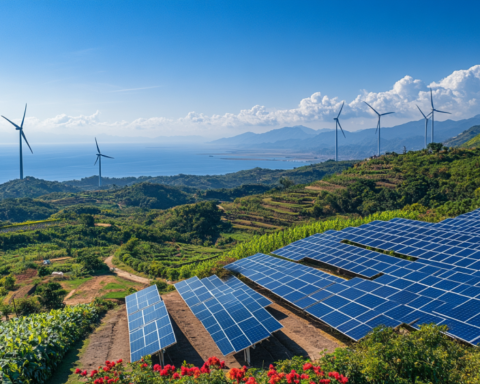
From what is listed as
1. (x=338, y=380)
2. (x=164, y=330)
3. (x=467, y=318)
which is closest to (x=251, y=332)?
(x=164, y=330)

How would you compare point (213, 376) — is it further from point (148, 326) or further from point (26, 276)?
point (26, 276)

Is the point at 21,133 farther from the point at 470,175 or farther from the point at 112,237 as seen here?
the point at 470,175

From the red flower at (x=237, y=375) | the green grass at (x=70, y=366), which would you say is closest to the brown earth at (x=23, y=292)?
the green grass at (x=70, y=366)

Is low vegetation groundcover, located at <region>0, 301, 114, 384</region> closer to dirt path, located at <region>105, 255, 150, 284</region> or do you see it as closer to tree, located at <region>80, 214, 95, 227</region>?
dirt path, located at <region>105, 255, 150, 284</region>

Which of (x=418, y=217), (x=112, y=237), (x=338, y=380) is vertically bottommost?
(x=112, y=237)

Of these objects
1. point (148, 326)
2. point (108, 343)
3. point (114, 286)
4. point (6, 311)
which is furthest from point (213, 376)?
point (114, 286)

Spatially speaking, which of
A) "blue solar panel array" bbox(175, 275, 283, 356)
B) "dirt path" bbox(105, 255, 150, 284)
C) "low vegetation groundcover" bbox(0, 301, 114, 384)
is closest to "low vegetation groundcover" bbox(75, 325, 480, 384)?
"blue solar panel array" bbox(175, 275, 283, 356)
